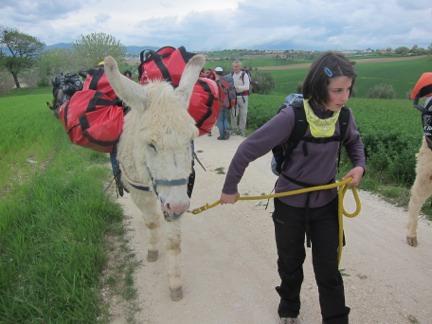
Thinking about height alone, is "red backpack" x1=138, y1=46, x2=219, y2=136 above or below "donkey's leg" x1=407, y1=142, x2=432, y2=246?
above

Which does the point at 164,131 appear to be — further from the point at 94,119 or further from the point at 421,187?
the point at 421,187

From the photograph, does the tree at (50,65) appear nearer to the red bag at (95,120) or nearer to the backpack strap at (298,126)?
the red bag at (95,120)

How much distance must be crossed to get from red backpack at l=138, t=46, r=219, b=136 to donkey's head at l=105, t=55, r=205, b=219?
0.92 metres

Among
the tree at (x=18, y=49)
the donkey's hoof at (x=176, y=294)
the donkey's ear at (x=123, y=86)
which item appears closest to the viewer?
the donkey's ear at (x=123, y=86)

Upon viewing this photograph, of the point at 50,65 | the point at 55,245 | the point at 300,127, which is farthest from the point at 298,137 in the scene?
the point at 50,65

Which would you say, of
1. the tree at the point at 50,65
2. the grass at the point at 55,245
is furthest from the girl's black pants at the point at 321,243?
the tree at the point at 50,65

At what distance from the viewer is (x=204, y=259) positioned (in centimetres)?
387

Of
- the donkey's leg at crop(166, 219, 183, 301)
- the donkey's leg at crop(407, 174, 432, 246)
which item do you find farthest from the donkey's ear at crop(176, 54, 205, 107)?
the donkey's leg at crop(407, 174, 432, 246)

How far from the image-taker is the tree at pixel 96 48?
1357 inches

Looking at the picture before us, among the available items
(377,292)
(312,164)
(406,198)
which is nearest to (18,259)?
(312,164)

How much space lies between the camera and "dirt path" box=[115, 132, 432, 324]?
298cm

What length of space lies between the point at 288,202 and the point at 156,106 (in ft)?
3.76

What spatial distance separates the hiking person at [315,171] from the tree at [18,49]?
66.2 m

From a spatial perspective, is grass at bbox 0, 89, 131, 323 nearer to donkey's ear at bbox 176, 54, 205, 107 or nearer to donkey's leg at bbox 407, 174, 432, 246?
donkey's ear at bbox 176, 54, 205, 107
